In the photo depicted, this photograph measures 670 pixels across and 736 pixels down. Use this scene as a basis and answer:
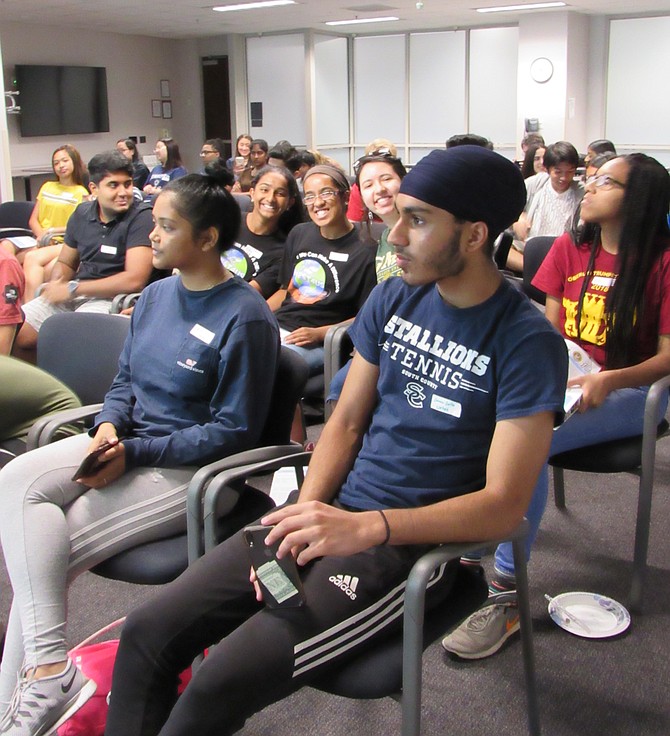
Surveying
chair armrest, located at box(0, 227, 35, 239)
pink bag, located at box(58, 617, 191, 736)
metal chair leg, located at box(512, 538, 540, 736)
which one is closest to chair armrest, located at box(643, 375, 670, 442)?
metal chair leg, located at box(512, 538, 540, 736)

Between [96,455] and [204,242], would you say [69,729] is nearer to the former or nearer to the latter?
[96,455]

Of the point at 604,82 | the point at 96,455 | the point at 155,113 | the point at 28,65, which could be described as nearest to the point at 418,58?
the point at 604,82

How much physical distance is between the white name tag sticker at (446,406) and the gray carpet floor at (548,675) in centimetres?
78

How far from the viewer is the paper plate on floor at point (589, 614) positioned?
2084mm

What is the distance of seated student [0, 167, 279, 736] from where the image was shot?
158 cm

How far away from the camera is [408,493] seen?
4.66 ft

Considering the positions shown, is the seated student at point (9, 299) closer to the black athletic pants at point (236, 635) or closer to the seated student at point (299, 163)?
the black athletic pants at point (236, 635)

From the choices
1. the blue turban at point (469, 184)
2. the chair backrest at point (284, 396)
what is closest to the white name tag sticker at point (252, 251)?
the chair backrest at point (284, 396)

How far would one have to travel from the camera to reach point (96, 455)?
1701 mm

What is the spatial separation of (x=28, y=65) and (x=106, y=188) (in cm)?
862

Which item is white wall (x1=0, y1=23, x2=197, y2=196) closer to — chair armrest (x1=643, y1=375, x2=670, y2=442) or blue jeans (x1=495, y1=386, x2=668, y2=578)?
blue jeans (x1=495, y1=386, x2=668, y2=578)

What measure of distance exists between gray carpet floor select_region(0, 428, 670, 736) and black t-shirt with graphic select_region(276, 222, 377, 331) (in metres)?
1.20

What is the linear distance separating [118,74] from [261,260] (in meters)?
10.1

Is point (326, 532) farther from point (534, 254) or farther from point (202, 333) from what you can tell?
point (534, 254)
